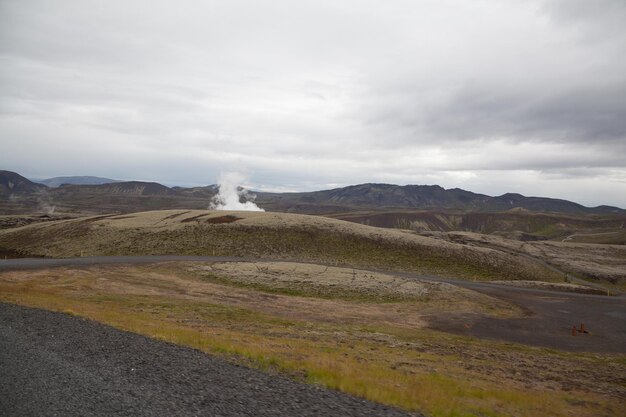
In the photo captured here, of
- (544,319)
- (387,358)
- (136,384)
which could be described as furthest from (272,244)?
(136,384)

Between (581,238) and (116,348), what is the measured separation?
770 ft

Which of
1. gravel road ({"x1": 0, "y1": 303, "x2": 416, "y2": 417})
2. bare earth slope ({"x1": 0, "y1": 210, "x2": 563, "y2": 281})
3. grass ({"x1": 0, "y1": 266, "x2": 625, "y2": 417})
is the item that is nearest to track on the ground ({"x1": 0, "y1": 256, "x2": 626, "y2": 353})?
grass ({"x1": 0, "y1": 266, "x2": 625, "y2": 417})

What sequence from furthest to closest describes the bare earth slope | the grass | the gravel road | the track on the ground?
1. the bare earth slope
2. the track on the ground
3. the grass
4. the gravel road

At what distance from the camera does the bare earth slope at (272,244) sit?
65750 millimetres

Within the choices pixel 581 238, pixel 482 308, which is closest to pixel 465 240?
pixel 482 308

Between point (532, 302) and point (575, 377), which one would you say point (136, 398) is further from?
point (532, 302)

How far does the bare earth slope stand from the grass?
114ft

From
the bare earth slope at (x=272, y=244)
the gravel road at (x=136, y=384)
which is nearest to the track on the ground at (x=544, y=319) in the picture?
the bare earth slope at (x=272, y=244)

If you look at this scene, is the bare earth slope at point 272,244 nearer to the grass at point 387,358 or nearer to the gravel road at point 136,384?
the grass at point 387,358

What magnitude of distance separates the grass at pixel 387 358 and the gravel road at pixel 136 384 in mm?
1355

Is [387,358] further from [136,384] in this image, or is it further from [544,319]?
[544,319]

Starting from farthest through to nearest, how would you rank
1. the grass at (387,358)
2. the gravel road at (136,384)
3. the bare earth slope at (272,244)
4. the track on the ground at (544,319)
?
the bare earth slope at (272,244), the track on the ground at (544,319), the grass at (387,358), the gravel road at (136,384)

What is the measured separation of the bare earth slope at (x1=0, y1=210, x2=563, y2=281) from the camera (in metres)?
65.8

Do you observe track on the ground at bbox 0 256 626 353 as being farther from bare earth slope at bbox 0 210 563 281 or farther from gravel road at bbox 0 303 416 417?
gravel road at bbox 0 303 416 417
